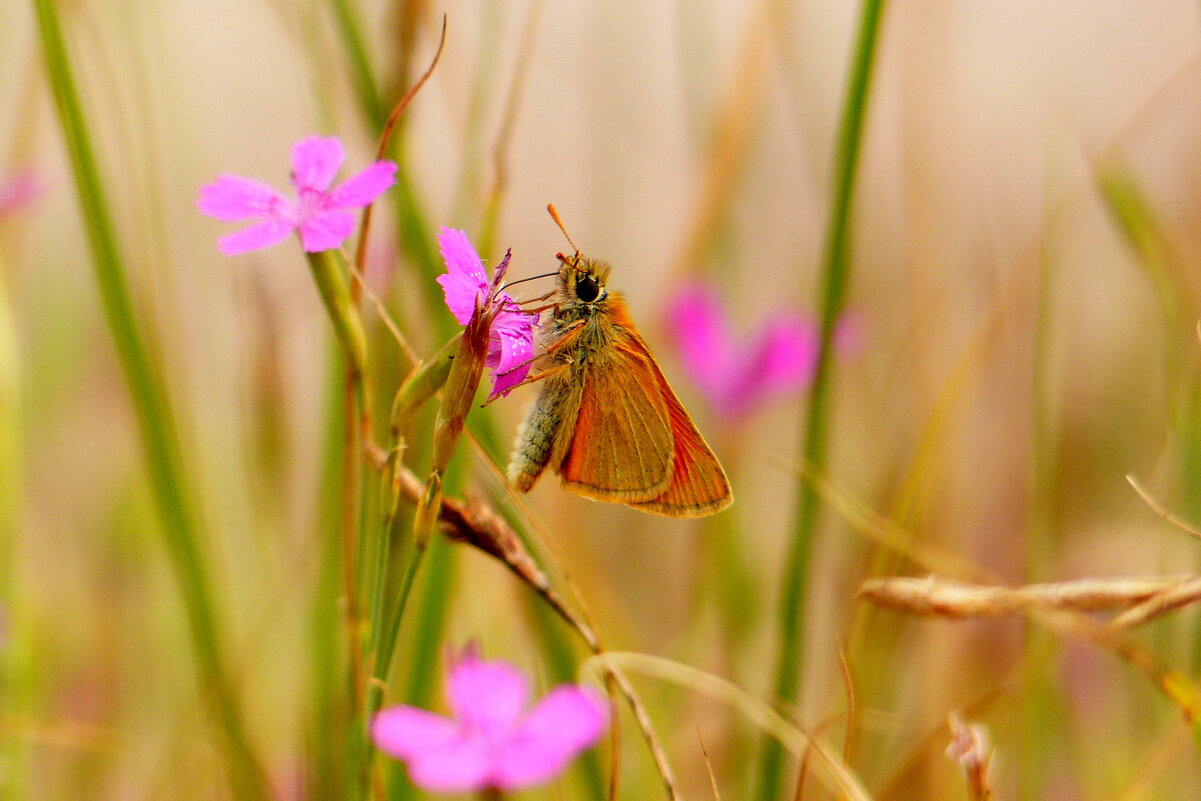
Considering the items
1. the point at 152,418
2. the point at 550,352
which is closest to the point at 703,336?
the point at 550,352

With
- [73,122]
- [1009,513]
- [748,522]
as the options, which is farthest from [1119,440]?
[73,122]

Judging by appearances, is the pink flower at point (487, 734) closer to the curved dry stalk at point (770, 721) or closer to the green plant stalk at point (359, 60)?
the curved dry stalk at point (770, 721)

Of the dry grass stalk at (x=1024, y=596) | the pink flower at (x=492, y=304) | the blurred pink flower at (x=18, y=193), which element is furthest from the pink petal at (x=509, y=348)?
the blurred pink flower at (x=18, y=193)

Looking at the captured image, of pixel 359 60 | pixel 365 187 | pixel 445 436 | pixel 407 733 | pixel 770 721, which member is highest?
pixel 359 60

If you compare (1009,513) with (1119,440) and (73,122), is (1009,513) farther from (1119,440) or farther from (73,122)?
(73,122)

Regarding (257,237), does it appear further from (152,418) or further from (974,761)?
(974,761)

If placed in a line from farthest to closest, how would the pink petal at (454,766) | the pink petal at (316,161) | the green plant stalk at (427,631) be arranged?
the green plant stalk at (427,631)
the pink petal at (316,161)
the pink petal at (454,766)

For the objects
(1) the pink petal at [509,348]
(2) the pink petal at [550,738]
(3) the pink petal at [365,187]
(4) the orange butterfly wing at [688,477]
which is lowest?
(2) the pink petal at [550,738]
